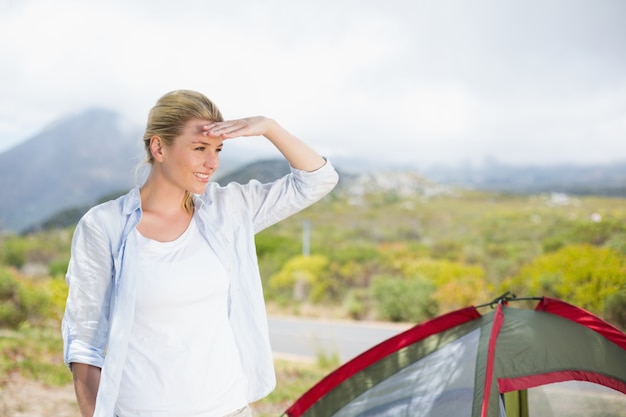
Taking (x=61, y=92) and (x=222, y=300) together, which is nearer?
(x=222, y=300)

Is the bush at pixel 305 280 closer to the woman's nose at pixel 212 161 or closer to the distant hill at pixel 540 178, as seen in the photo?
the distant hill at pixel 540 178

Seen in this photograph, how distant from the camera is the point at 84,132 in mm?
17750

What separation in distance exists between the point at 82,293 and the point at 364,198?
15227mm

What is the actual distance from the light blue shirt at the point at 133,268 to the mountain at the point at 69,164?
1518cm

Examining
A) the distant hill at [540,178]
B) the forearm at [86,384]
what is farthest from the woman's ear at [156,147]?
the distant hill at [540,178]

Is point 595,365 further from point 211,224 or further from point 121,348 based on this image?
point 121,348

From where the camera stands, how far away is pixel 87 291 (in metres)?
1.21

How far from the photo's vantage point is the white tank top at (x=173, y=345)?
121 cm

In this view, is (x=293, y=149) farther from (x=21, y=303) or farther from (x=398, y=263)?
(x=398, y=263)

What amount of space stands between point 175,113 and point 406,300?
7519 mm

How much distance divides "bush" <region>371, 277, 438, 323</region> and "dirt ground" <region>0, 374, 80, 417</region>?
4697mm

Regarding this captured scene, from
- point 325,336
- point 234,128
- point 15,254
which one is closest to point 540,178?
point 325,336

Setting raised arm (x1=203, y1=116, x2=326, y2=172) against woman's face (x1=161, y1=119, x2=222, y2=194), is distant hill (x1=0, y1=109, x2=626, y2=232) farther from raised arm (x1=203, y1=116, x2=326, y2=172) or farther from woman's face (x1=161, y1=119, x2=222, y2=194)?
woman's face (x1=161, y1=119, x2=222, y2=194)

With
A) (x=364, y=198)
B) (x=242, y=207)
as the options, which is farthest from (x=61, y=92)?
(x=242, y=207)
